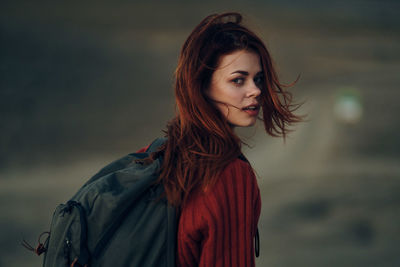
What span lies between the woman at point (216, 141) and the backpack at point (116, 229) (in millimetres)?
43

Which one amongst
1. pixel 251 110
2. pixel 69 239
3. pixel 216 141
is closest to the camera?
pixel 69 239

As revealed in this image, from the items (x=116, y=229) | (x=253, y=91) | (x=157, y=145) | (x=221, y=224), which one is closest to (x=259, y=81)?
(x=253, y=91)

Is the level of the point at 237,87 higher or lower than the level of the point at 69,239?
higher

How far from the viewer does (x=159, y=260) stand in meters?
0.96

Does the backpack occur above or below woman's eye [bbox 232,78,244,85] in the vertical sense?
below

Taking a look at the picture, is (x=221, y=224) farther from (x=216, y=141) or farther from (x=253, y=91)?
(x=253, y=91)

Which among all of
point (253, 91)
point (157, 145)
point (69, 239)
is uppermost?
point (253, 91)

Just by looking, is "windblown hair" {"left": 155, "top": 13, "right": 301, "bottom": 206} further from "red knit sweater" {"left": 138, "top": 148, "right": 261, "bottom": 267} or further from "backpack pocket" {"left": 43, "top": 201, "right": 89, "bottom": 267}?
"backpack pocket" {"left": 43, "top": 201, "right": 89, "bottom": 267}

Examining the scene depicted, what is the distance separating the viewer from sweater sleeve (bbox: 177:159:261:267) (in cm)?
96

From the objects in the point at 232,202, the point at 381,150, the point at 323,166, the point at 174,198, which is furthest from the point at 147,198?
the point at 381,150

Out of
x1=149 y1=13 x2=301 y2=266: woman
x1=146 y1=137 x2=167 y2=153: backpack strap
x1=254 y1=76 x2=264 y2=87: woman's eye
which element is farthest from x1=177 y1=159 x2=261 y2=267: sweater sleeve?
x1=254 y1=76 x2=264 y2=87: woman's eye

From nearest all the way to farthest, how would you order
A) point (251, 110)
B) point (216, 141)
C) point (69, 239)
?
point (69, 239), point (216, 141), point (251, 110)

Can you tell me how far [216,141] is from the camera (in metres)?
1.07

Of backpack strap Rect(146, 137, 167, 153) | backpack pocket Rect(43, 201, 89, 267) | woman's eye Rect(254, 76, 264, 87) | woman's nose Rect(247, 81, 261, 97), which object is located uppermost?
woman's eye Rect(254, 76, 264, 87)
